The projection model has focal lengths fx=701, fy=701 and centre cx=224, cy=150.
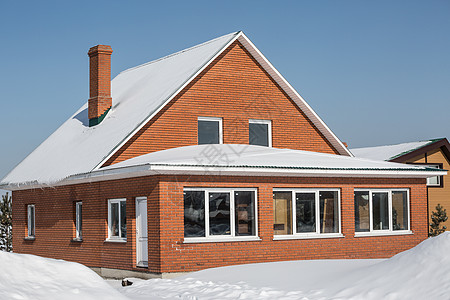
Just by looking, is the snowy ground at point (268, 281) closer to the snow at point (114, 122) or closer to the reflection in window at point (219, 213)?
the reflection in window at point (219, 213)

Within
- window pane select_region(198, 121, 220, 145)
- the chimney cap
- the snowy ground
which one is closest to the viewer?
the snowy ground

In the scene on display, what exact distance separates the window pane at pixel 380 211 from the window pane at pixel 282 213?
312 cm

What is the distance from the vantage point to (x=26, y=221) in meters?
27.1

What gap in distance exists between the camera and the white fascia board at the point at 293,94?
24.7 m

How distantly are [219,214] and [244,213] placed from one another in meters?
0.84

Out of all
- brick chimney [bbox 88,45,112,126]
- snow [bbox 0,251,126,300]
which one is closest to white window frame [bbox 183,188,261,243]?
snow [bbox 0,251,126,300]

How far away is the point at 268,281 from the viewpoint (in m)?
16.0

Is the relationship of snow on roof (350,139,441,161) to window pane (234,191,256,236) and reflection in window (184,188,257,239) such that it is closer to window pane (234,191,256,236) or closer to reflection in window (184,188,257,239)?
window pane (234,191,256,236)

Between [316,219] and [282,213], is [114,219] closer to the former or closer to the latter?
[282,213]

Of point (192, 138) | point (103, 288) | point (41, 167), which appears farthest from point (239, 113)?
point (103, 288)

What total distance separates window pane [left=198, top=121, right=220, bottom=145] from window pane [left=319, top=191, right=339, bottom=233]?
4.41 m

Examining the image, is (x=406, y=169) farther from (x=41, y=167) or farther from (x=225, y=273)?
(x=41, y=167)

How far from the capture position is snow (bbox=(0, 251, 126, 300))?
1029cm

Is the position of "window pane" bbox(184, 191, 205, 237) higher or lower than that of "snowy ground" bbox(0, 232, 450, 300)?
higher
